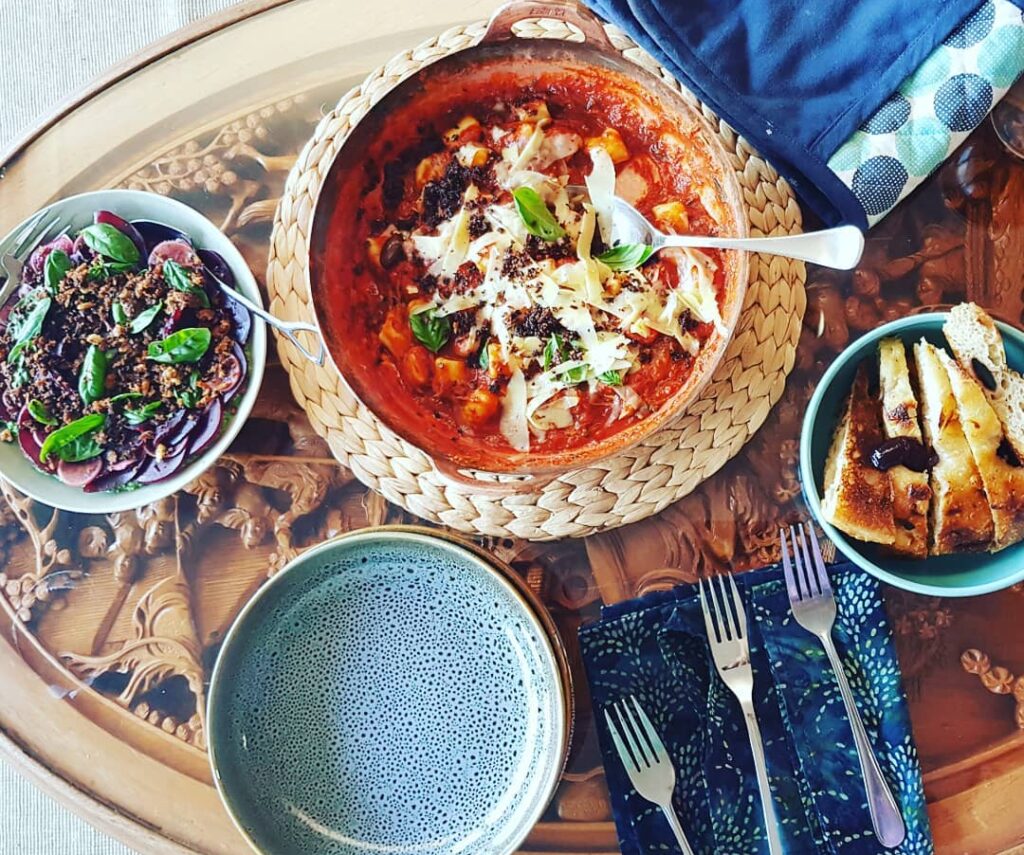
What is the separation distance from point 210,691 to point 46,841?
1.17m

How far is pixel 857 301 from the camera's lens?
1.82 m

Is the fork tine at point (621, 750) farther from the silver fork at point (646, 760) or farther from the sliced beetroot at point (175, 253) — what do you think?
the sliced beetroot at point (175, 253)

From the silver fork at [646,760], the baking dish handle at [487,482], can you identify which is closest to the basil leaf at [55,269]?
the baking dish handle at [487,482]

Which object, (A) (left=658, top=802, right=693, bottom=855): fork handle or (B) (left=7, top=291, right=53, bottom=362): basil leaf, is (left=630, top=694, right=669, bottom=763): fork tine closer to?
(A) (left=658, top=802, right=693, bottom=855): fork handle

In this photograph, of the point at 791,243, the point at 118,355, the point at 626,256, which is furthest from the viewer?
the point at 118,355

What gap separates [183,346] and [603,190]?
78 cm

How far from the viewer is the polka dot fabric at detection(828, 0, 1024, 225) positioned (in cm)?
174

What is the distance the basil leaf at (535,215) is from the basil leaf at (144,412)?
72 centimetres

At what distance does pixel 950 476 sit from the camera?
5.35 feet

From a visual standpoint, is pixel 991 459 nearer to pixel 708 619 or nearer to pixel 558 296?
pixel 708 619

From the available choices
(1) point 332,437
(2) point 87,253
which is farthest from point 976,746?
(2) point 87,253

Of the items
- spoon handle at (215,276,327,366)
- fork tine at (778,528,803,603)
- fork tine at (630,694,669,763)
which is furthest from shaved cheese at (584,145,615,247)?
fork tine at (630,694,669,763)

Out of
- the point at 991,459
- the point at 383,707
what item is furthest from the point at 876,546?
the point at 383,707

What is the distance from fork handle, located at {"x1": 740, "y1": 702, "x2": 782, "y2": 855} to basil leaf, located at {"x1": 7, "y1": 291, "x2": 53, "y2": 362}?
1.43 metres
